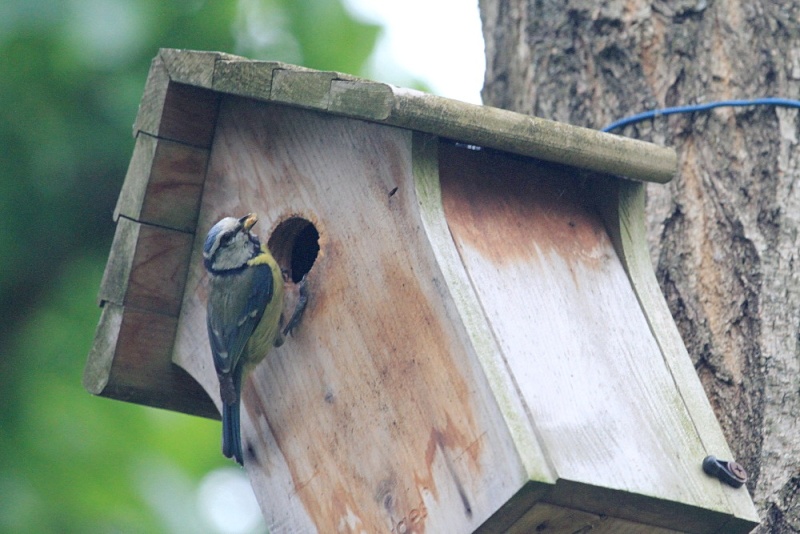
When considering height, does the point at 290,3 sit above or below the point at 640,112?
above

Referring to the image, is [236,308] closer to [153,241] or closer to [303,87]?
[153,241]

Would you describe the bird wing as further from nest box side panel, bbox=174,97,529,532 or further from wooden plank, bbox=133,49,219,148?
wooden plank, bbox=133,49,219,148

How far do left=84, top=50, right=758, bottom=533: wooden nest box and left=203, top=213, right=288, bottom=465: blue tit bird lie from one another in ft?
0.14

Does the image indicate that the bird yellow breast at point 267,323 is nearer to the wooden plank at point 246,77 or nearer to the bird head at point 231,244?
the bird head at point 231,244

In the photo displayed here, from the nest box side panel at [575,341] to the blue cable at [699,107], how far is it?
592mm

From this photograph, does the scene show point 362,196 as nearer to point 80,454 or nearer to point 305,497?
point 305,497

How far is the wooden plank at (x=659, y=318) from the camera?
218 cm

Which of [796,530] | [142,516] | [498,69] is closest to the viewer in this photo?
[796,530]

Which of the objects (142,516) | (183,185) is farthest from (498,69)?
(142,516)

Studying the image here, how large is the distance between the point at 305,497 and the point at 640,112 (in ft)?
4.60

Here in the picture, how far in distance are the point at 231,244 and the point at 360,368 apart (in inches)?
21.2

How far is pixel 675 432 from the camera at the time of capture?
2.23 metres

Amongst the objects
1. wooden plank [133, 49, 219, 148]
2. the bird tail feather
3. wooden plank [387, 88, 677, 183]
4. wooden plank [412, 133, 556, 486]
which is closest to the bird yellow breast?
the bird tail feather

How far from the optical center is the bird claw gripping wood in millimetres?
2482
